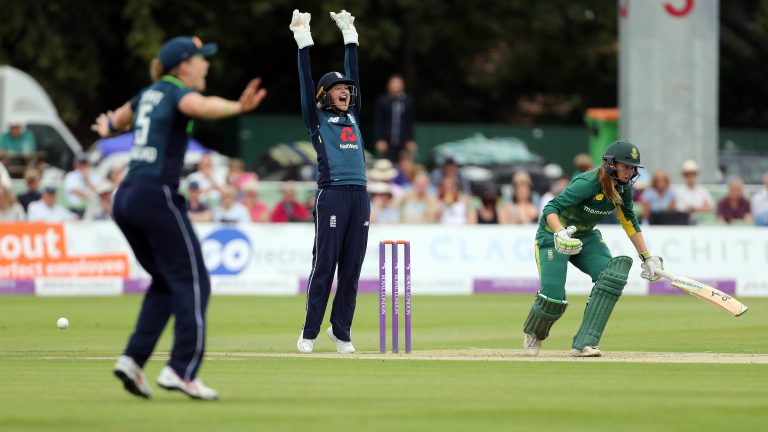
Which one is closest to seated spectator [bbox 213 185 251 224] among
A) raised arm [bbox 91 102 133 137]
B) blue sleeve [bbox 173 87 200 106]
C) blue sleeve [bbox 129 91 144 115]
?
raised arm [bbox 91 102 133 137]

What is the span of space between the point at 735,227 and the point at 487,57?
70.7 ft

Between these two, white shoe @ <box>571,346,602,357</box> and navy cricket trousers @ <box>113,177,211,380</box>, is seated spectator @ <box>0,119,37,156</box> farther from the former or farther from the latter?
navy cricket trousers @ <box>113,177,211,380</box>

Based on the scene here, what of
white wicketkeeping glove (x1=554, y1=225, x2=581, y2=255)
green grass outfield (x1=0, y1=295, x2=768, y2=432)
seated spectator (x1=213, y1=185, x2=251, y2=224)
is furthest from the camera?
seated spectator (x1=213, y1=185, x2=251, y2=224)

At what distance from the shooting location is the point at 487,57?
1665 inches

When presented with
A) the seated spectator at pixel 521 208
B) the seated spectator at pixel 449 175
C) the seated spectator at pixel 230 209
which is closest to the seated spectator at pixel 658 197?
the seated spectator at pixel 521 208

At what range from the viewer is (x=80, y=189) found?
23.0 metres

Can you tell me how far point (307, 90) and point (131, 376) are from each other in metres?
3.83

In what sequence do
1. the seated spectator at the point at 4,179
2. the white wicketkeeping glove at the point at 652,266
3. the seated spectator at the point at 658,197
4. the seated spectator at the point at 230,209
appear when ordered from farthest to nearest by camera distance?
the seated spectator at the point at 658,197
the seated spectator at the point at 230,209
the seated spectator at the point at 4,179
the white wicketkeeping glove at the point at 652,266

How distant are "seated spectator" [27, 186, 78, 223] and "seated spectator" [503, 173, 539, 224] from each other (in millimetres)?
6072

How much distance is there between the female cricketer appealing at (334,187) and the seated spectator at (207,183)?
11.0 m

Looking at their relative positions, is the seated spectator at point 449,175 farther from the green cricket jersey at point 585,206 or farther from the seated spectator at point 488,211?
the green cricket jersey at point 585,206

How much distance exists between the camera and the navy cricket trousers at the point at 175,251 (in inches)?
331

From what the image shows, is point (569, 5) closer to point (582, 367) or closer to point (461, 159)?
point (461, 159)

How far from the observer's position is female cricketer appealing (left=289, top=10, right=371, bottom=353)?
11789 mm
